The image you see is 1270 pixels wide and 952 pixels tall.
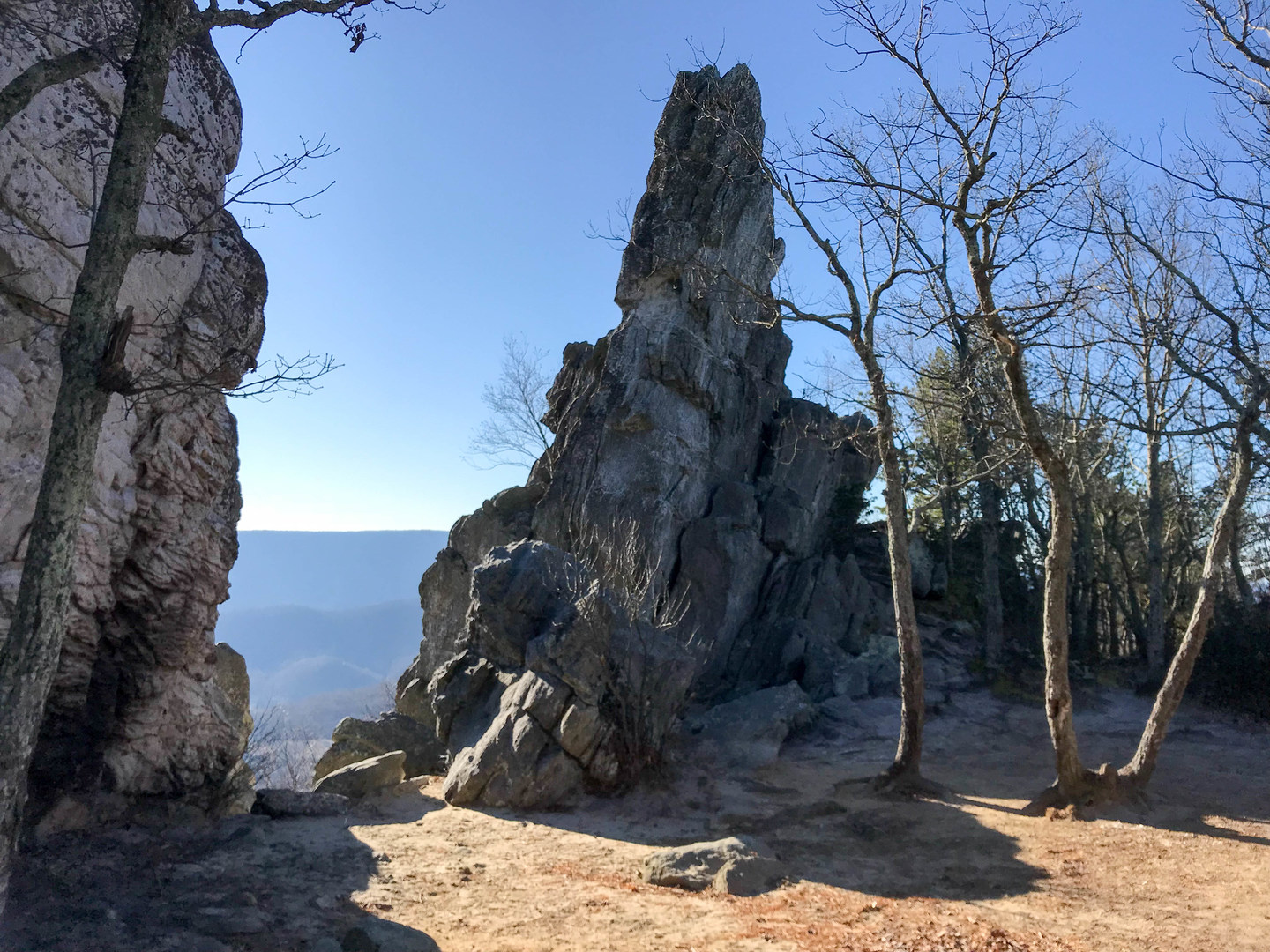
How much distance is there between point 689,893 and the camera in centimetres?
714

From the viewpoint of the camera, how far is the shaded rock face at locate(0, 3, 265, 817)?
21.3ft

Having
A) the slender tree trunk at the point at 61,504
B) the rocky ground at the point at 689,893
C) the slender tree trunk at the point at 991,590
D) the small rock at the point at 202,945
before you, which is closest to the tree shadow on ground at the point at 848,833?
the rocky ground at the point at 689,893

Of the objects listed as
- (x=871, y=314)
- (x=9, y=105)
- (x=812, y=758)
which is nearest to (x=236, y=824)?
(x=9, y=105)

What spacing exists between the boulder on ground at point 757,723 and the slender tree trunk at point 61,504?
9.98 m

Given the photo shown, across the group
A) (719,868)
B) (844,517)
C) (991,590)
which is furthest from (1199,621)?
(844,517)

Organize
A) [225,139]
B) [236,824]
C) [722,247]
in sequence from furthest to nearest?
1. [722,247]
2. [225,139]
3. [236,824]

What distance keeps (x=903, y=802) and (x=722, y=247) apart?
15.2 meters

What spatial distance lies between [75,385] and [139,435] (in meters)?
3.92

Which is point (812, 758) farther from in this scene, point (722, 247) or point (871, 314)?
point (722, 247)

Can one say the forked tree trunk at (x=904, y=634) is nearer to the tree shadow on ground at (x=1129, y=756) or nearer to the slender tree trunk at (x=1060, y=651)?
the tree shadow on ground at (x=1129, y=756)

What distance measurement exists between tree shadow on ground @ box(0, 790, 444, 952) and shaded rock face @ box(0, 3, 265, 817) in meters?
0.83

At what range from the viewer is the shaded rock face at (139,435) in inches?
255

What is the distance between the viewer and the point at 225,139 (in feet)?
29.8

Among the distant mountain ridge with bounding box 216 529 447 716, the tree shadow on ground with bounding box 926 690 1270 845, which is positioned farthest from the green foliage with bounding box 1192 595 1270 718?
the distant mountain ridge with bounding box 216 529 447 716
